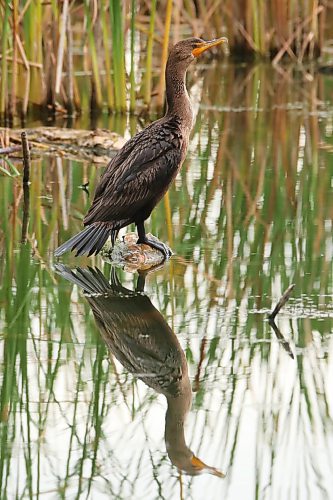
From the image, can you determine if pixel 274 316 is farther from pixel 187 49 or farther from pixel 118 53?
pixel 118 53

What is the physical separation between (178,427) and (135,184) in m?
2.31

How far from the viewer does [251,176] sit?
28.2 feet

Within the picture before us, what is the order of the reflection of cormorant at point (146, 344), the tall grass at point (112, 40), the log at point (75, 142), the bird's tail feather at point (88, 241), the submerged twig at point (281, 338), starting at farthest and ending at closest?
the tall grass at point (112, 40), the log at point (75, 142), the bird's tail feather at point (88, 241), the submerged twig at point (281, 338), the reflection of cormorant at point (146, 344)

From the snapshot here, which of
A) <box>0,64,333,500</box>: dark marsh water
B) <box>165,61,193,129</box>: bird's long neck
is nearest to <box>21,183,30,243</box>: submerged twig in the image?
<box>0,64,333,500</box>: dark marsh water

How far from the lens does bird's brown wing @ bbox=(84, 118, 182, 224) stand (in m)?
6.40

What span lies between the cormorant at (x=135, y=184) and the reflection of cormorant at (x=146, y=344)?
0.21m

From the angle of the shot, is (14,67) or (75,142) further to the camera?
(14,67)

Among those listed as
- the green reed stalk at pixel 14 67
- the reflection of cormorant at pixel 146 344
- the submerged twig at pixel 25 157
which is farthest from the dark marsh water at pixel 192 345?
the green reed stalk at pixel 14 67

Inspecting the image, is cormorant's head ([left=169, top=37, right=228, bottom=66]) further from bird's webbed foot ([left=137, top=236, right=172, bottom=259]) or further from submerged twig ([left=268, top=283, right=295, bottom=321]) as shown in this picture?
submerged twig ([left=268, top=283, right=295, bottom=321])

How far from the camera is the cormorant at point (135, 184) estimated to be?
6.38 meters

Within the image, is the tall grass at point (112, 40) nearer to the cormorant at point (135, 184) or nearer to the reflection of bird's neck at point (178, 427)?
the cormorant at point (135, 184)

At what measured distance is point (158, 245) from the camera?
21.4 ft

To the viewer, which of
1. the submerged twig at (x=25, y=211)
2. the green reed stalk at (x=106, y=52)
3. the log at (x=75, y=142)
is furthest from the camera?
the green reed stalk at (x=106, y=52)

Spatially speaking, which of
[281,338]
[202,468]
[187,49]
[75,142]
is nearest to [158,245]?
[187,49]
